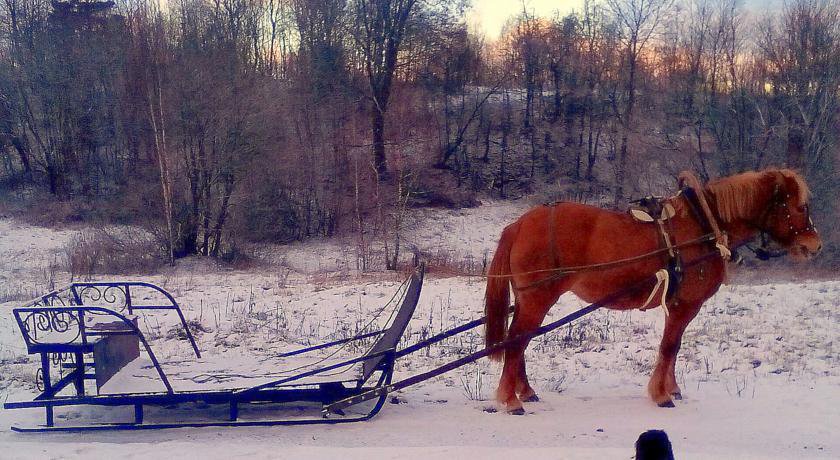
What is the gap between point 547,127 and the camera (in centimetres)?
3547

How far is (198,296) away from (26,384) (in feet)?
13.3

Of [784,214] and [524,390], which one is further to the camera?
[524,390]

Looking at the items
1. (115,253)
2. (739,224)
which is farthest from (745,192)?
(115,253)

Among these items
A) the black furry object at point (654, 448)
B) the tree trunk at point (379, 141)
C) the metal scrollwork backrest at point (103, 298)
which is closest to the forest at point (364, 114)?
the tree trunk at point (379, 141)

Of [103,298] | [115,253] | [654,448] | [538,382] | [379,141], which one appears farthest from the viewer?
[379,141]

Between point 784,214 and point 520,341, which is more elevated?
point 784,214

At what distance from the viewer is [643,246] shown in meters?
5.27

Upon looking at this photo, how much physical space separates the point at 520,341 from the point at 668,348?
1317 mm

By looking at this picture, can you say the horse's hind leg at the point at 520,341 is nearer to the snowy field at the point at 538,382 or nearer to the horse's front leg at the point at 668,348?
the snowy field at the point at 538,382

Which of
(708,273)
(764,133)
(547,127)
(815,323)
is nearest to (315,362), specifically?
(708,273)

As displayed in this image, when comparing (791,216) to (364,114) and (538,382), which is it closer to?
(538,382)

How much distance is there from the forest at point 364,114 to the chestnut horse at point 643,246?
41.8 ft

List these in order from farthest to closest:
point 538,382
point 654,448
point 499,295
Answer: point 538,382 < point 499,295 < point 654,448

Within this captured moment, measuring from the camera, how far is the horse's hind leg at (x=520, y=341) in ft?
17.4
